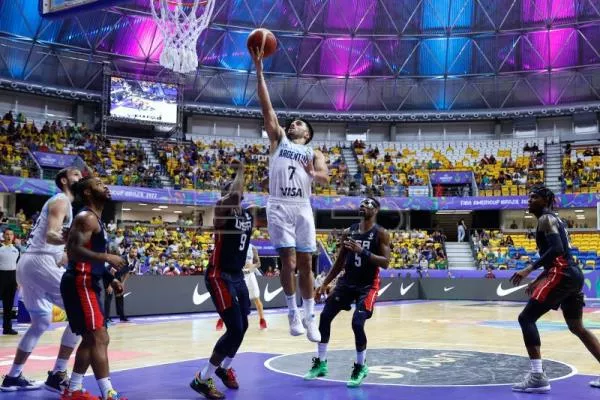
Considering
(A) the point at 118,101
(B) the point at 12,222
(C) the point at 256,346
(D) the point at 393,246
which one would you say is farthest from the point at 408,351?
(A) the point at 118,101

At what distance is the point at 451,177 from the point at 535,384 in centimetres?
3267

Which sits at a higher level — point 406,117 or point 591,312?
point 406,117

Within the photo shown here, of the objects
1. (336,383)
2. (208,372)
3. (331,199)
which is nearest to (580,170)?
(331,199)

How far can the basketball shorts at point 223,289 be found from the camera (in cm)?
701

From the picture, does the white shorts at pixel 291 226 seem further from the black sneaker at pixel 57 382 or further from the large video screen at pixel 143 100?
the large video screen at pixel 143 100

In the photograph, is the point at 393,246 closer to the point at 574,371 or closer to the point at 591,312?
the point at 591,312

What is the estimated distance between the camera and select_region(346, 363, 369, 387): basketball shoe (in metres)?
7.29

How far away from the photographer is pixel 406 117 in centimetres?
4128

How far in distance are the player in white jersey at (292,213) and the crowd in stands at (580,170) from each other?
31107mm

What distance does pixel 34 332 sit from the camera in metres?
7.14

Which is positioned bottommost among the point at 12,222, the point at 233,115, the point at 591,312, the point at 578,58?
the point at 591,312

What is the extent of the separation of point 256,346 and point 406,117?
31.9 metres

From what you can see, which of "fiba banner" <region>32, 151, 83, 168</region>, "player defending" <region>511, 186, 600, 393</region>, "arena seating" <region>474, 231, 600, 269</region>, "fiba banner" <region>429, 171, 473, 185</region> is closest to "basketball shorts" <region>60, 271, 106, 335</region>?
"player defending" <region>511, 186, 600, 393</region>

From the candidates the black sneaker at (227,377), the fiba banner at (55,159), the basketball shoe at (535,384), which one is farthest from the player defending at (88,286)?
the fiba banner at (55,159)
